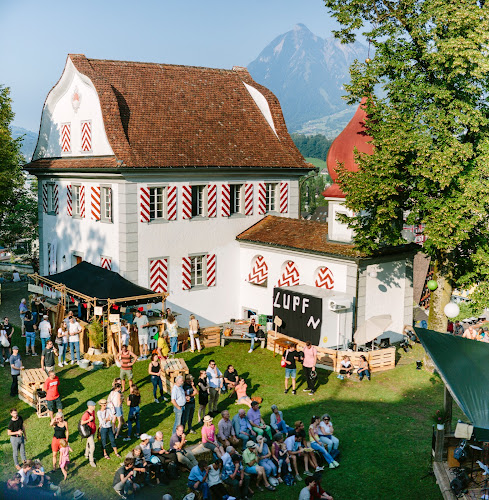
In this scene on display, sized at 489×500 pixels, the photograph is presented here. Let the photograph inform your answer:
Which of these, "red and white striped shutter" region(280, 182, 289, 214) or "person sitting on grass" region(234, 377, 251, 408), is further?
"red and white striped shutter" region(280, 182, 289, 214)

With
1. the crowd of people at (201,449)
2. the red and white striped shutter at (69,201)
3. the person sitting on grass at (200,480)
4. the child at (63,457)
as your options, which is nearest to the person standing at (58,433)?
the crowd of people at (201,449)

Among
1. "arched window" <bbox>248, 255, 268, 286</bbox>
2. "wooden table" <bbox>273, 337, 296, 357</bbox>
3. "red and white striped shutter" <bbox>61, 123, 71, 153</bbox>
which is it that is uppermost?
"red and white striped shutter" <bbox>61, 123, 71, 153</bbox>

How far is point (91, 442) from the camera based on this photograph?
1418 cm

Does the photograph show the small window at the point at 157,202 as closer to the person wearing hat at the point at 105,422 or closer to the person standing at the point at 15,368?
the person standing at the point at 15,368

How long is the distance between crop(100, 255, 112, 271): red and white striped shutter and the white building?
0.32ft

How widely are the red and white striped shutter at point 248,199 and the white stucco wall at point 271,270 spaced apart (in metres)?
1.67

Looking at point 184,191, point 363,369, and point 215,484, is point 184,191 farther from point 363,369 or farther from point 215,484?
point 215,484

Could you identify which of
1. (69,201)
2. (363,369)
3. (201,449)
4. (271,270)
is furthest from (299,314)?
(69,201)

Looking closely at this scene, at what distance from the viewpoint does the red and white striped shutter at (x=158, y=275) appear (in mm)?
25500

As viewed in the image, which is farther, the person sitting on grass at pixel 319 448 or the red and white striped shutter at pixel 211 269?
the red and white striped shutter at pixel 211 269

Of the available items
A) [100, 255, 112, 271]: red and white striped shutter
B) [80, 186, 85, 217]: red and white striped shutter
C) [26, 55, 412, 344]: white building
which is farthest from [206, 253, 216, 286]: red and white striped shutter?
[80, 186, 85, 217]: red and white striped shutter

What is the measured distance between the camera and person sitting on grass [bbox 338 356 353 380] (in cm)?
2083

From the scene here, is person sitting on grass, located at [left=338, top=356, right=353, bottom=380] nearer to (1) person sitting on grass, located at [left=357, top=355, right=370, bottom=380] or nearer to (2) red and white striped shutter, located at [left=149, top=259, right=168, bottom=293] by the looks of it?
(1) person sitting on grass, located at [left=357, top=355, right=370, bottom=380]

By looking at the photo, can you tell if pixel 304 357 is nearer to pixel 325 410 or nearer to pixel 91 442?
pixel 325 410
